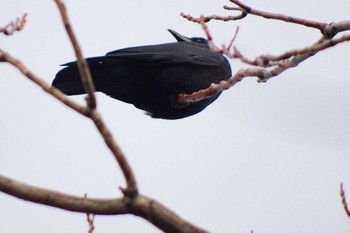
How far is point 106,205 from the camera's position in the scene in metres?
1.97

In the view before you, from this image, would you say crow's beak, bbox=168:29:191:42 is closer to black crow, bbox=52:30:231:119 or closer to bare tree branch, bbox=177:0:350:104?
black crow, bbox=52:30:231:119

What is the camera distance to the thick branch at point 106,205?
1.88m

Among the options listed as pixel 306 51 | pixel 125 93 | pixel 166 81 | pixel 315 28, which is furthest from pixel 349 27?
pixel 125 93

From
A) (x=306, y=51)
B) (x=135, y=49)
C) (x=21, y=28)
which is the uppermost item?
(x=135, y=49)

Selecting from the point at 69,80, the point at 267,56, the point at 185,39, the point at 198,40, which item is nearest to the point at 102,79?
the point at 69,80

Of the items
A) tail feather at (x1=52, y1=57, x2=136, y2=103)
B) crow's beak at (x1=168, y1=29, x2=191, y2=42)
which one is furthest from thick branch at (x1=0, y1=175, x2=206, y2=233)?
crow's beak at (x1=168, y1=29, x2=191, y2=42)

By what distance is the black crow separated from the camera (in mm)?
4168

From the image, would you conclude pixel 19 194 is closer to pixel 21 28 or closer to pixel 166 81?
pixel 21 28

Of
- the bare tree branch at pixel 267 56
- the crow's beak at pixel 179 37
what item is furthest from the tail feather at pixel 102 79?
the crow's beak at pixel 179 37

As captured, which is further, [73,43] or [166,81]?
[166,81]

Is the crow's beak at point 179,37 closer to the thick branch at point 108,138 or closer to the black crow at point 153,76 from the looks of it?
the black crow at point 153,76

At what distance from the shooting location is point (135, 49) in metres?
4.32

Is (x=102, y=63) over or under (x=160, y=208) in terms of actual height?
over

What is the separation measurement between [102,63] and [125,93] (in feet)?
1.15
